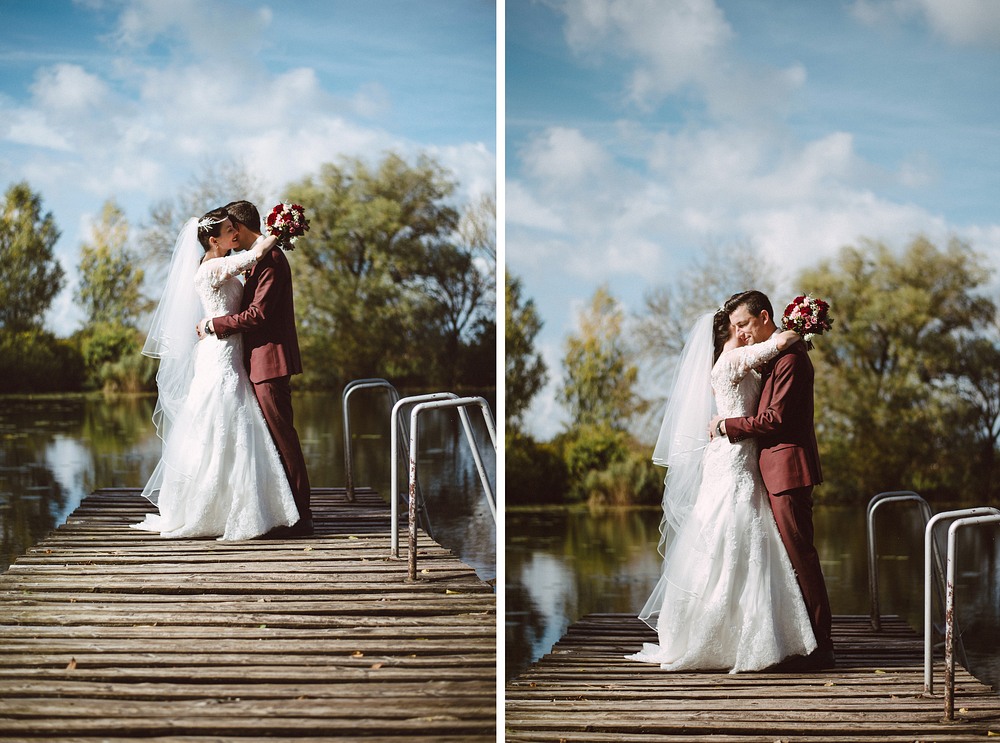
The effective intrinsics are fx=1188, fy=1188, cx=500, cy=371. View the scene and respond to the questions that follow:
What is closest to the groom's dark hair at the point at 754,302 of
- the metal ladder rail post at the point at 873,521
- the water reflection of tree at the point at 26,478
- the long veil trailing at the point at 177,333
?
the metal ladder rail post at the point at 873,521

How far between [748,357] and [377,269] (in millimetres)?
5446

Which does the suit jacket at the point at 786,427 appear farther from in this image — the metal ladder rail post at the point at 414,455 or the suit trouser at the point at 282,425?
the suit trouser at the point at 282,425

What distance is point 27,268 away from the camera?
750cm

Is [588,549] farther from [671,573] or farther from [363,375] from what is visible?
[671,573]

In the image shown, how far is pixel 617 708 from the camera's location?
14.9ft

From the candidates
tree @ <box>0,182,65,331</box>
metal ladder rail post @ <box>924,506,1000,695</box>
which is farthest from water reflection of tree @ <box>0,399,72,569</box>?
metal ladder rail post @ <box>924,506,1000,695</box>

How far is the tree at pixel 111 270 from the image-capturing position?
24.5ft

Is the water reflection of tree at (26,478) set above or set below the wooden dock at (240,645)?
above

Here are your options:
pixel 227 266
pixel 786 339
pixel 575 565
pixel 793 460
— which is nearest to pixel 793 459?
pixel 793 460

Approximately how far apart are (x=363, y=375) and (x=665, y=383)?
8.23ft

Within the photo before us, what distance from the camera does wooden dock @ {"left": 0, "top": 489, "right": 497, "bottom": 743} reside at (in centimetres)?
421

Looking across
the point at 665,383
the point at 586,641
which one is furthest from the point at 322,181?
the point at 586,641

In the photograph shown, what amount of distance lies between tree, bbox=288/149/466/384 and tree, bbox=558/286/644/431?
1.05 metres

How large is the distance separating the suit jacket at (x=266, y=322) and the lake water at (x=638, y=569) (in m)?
4.79
